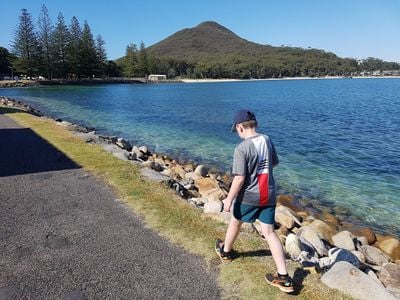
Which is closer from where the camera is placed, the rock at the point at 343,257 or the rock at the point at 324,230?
the rock at the point at 343,257

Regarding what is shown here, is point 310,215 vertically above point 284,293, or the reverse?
point 284,293

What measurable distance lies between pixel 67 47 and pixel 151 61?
51.2 m

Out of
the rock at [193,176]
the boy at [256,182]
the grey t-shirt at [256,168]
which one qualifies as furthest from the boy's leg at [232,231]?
A: the rock at [193,176]

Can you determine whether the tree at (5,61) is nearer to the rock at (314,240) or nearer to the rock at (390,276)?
the rock at (314,240)

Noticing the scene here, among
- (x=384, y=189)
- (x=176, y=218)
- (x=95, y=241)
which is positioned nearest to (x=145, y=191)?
(x=176, y=218)

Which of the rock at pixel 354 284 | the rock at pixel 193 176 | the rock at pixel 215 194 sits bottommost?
the rock at pixel 193 176

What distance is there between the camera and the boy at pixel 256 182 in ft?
14.1

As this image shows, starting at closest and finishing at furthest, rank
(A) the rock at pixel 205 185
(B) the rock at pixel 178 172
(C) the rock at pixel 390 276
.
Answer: (C) the rock at pixel 390 276
(A) the rock at pixel 205 185
(B) the rock at pixel 178 172

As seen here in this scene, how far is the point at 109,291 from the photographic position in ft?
14.5

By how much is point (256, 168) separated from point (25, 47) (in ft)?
353

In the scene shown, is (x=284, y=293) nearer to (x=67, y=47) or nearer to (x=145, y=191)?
(x=145, y=191)

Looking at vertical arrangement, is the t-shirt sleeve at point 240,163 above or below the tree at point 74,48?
below

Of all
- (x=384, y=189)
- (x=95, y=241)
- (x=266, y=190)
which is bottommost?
(x=384, y=189)

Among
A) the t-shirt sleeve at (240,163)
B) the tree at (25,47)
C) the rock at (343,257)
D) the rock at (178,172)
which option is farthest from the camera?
the tree at (25,47)
